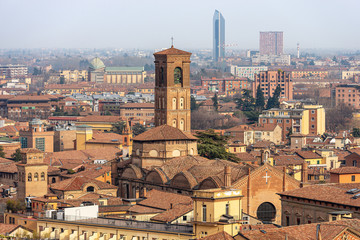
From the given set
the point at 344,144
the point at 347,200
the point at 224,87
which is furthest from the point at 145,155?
the point at 224,87

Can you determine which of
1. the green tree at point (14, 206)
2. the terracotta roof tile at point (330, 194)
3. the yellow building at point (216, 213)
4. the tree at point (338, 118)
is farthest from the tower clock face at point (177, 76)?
the tree at point (338, 118)

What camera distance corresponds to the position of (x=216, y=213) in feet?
99.1

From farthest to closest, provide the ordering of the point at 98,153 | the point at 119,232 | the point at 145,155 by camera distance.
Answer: the point at 98,153 → the point at 145,155 → the point at 119,232

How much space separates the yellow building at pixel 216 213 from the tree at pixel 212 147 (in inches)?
972

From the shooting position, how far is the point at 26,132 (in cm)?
8212

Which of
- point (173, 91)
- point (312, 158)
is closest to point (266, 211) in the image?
point (173, 91)

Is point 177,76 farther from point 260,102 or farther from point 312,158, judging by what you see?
point 260,102

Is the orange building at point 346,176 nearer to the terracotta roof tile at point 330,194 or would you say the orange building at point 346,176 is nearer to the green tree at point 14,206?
the terracotta roof tile at point 330,194

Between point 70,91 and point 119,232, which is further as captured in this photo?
point 70,91

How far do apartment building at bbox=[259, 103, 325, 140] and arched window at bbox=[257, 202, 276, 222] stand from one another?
148 ft

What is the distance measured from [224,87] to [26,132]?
81.5m

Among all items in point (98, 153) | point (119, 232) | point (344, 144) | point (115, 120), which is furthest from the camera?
point (115, 120)

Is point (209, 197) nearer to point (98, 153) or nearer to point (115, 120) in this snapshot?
point (98, 153)

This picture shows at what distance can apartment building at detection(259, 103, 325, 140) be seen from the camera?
297 feet
